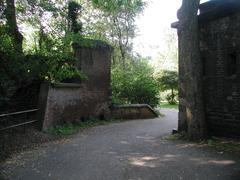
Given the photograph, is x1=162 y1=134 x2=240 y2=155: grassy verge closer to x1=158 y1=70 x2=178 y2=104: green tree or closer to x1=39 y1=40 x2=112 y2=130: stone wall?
x1=39 y1=40 x2=112 y2=130: stone wall

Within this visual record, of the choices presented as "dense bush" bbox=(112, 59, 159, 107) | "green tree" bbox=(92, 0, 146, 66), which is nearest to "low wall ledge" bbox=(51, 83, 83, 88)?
"dense bush" bbox=(112, 59, 159, 107)

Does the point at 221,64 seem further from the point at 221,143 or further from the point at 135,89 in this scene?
the point at 135,89

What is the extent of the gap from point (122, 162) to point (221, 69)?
5.49 metres

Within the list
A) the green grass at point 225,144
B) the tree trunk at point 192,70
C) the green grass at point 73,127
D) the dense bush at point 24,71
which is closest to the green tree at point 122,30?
the green grass at point 73,127

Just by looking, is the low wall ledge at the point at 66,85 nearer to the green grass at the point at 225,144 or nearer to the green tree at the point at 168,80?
the green grass at the point at 225,144

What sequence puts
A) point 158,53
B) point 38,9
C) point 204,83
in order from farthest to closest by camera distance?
point 158,53, point 38,9, point 204,83

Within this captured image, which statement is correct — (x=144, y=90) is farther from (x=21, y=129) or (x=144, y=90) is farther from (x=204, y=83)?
(x=21, y=129)

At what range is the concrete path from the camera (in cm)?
718

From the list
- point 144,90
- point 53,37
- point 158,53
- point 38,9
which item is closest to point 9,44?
point 53,37

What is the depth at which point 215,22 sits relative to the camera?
11.8 metres

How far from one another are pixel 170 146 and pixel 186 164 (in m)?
2.51

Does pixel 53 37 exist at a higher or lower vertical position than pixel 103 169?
higher

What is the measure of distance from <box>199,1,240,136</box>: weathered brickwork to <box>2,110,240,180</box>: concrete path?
6.00ft

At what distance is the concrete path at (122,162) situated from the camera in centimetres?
718
